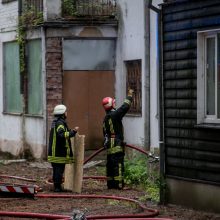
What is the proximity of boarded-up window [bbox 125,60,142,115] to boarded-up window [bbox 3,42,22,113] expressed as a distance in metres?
4.22

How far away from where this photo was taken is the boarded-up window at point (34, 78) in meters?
20.8

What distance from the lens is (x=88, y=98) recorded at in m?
20.2

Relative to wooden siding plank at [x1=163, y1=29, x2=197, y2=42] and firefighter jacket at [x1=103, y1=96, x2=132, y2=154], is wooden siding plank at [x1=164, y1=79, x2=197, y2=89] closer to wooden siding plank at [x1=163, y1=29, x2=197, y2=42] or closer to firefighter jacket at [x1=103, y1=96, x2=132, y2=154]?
wooden siding plank at [x1=163, y1=29, x2=197, y2=42]

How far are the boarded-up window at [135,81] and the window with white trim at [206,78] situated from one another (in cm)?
774

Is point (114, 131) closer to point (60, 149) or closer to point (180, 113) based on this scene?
point (60, 149)

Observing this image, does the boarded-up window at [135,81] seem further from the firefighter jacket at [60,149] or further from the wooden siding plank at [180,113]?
the wooden siding plank at [180,113]

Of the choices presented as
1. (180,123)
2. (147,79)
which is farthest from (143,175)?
(180,123)

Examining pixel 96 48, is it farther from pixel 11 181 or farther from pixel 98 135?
pixel 11 181

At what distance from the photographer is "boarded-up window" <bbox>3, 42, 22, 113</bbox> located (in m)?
22.5

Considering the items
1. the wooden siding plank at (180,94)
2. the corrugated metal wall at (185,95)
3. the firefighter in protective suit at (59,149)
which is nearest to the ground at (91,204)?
the firefighter in protective suit at (59,149)

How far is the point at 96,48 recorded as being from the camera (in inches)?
800

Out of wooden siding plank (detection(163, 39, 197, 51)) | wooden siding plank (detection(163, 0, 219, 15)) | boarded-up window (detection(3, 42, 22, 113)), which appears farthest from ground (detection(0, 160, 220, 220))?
boarded-up window (detection(3, 42, 22, 113))

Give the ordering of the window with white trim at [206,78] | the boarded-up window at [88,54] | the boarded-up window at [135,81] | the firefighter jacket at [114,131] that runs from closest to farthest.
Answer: the window with white trim at [206,78] < the firefighter jacket at [114,131] < the boarded-up window at [135,81] < the boarded-up window at [88,54]

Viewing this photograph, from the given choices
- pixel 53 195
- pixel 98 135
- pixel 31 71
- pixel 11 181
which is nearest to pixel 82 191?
pixel 53 195
